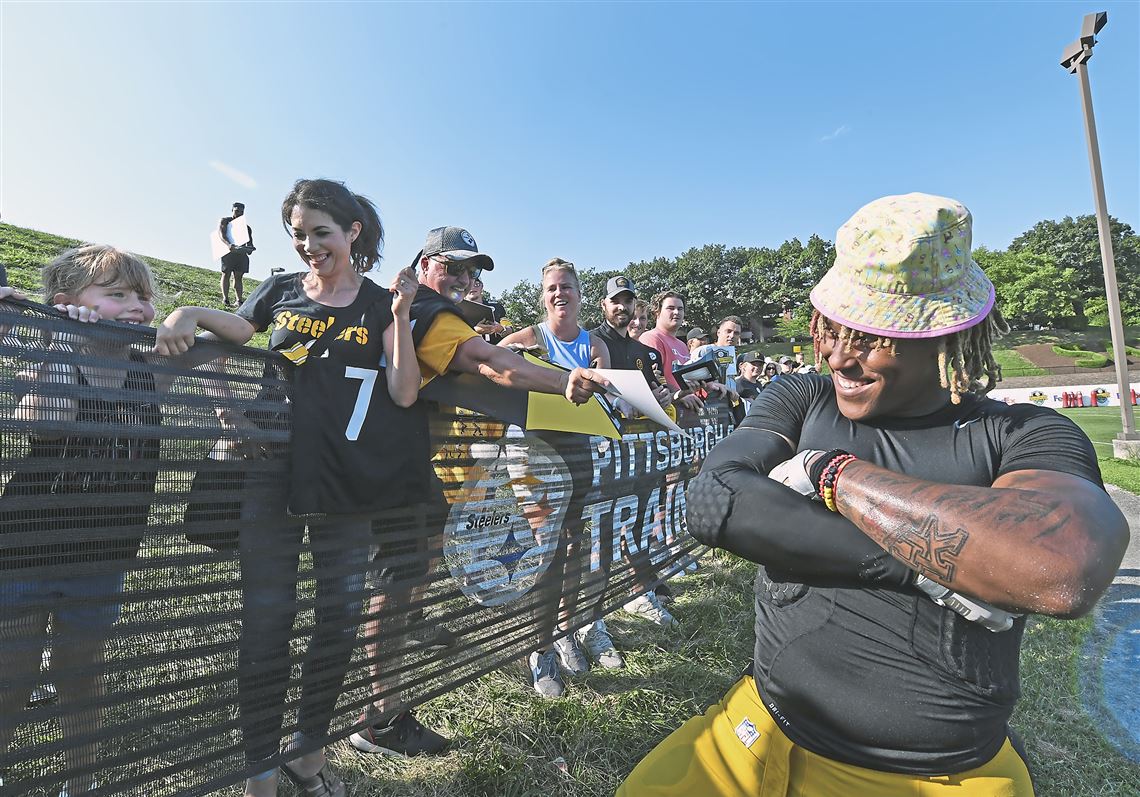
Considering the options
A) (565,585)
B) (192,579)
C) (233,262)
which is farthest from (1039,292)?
(192,579)

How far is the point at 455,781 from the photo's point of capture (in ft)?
7.24

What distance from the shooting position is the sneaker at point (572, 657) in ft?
10.2

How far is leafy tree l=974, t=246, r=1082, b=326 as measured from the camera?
51344 millimetres

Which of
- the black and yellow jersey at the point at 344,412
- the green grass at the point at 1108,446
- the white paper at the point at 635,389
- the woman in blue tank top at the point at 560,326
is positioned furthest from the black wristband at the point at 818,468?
the woman in blue tank top at the point at 560,326

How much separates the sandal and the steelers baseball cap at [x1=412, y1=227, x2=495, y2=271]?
249cm

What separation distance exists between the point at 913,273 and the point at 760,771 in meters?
1.18

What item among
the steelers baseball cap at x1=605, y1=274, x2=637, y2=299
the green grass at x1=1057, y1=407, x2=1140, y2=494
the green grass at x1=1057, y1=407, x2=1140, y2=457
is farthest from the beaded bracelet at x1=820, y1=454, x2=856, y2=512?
the green grass at x1=1057, y1=407, x2=1140, y2=457

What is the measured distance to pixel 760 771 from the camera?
4.31 ft

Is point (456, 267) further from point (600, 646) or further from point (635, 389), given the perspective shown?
point (600, 646)

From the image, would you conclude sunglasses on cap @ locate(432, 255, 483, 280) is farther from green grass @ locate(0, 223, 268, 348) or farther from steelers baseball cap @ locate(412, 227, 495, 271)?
green grass @ locate(0, 223, 268, 348)

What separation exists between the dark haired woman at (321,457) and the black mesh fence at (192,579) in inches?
0.4

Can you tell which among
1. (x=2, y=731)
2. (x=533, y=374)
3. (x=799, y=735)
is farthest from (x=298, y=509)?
(x=799, y=735)

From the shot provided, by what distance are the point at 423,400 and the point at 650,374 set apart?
301 cm

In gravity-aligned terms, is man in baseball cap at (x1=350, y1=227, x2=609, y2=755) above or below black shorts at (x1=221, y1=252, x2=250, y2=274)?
below
